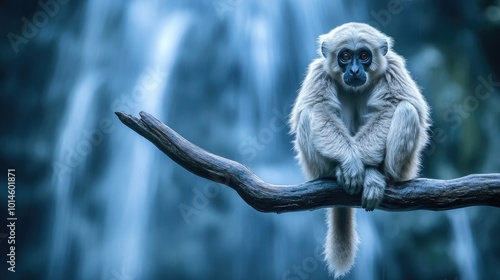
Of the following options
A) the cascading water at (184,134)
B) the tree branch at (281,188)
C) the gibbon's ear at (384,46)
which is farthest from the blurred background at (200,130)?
the tree branch at (281,188)

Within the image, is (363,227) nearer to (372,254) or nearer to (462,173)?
A: (372,254)

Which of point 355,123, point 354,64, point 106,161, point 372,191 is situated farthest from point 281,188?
point 106,161

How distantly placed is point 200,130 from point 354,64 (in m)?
5.14

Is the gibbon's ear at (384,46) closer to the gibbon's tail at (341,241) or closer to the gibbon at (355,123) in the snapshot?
the gibbon at (355,123)

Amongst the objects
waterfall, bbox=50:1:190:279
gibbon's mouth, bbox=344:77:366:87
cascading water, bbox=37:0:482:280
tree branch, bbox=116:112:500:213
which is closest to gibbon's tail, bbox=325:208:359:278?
tree branch, bbox=116:112:500:213

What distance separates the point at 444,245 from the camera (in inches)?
324

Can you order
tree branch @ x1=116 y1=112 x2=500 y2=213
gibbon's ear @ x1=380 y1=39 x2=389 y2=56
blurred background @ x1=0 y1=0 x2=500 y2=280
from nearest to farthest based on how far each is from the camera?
1. tree branch @ x1=116 y1=112 x2=500 y2=213
2. gibbon's ear @ x1=380 y1=39 x2=389 y2=56
3. blurred background @ x1=0 y1=0 x2=500 y2=280

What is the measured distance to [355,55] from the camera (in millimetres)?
4184

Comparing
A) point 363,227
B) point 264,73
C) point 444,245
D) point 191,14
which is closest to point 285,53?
point 264,73

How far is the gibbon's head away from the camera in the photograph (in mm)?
4164

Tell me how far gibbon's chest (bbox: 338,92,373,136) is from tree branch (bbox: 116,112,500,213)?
66 centimetres

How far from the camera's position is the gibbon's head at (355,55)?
416 centimetres

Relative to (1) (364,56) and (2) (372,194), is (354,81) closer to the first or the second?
(1) (364,56)

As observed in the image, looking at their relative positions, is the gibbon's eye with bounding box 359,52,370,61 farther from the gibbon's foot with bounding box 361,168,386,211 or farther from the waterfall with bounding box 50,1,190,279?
the waterfall with bounding box 50,1,190,279
